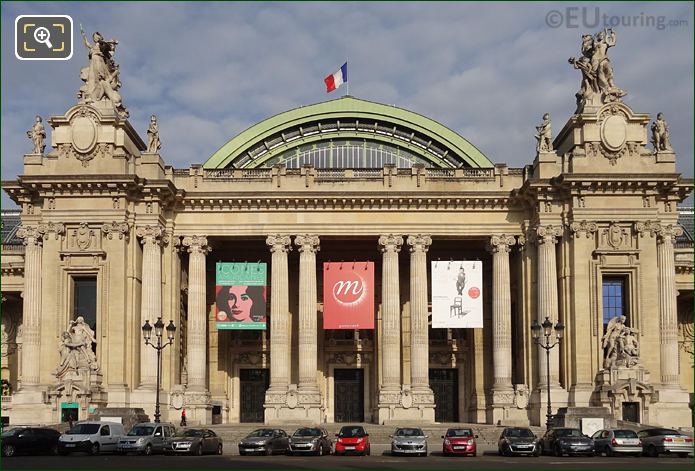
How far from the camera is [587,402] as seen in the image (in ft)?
173

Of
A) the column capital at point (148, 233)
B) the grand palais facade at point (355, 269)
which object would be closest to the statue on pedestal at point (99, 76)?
the grand palais facade at point (355, 269)

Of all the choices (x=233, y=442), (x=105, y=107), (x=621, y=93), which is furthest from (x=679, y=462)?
(x=105, y=107)

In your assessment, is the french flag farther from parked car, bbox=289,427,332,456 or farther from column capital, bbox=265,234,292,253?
parked car, bbox=289,427,332,456

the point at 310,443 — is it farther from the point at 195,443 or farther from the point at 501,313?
the point at 501,313

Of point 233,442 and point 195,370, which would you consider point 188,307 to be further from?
point 233,442

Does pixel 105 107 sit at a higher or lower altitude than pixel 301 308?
higher

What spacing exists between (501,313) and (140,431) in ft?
78.4

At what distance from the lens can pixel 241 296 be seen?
56.6m

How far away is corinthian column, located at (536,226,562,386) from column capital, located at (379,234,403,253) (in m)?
7.94

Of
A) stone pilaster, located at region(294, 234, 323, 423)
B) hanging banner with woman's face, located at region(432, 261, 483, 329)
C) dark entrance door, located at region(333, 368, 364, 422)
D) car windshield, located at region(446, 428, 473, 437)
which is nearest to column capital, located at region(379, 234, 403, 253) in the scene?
hanging banner with woman's face, located at region(432, 261, 483, 329)

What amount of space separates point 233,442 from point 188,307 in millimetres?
11014

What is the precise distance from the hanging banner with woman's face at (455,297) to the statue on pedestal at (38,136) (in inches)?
912

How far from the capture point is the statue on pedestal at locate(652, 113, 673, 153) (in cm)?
5575

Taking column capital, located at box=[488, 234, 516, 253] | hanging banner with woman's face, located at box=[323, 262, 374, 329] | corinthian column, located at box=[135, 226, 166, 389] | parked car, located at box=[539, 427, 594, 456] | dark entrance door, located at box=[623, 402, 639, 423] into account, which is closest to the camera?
parked car, located at box=[539, 427, 594, 456]
